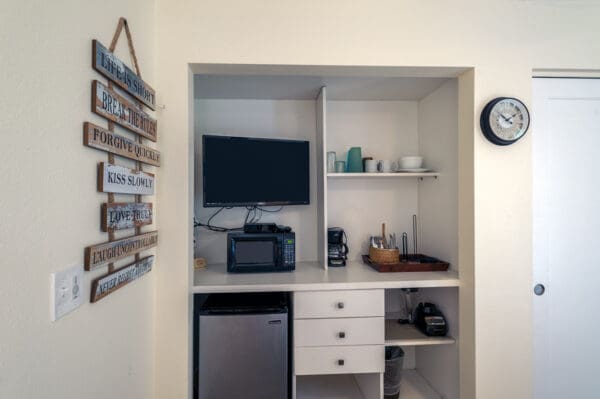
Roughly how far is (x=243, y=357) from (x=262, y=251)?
1.99ft

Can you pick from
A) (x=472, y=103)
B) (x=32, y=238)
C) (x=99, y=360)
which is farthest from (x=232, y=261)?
(x=472, y=103)

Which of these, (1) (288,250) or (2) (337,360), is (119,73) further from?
(2) (337,360)

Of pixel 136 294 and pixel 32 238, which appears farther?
pixel 136 294

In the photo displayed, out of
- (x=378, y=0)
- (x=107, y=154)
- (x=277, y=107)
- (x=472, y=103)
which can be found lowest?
(x=107, y=154)

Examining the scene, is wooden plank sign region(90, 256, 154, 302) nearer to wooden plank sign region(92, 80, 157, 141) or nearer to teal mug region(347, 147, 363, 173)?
wooden plank sign region(92, 80, 157, 141)

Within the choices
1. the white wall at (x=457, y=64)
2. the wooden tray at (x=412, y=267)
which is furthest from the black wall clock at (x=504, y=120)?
the wooden tray at (x=412, y=267)

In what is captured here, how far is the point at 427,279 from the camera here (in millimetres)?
1689

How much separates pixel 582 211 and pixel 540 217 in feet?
0.78

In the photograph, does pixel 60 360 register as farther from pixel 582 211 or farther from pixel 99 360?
pixel 582 211

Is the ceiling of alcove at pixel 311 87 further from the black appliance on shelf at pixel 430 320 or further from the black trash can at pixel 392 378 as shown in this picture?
the black trash can at pixel 392 378

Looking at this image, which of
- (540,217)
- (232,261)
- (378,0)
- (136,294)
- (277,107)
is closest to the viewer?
(136,294)

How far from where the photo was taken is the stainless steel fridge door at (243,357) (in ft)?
5.15

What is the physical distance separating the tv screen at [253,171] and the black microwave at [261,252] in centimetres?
23

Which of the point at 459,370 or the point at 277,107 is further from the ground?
the point at 277,107
